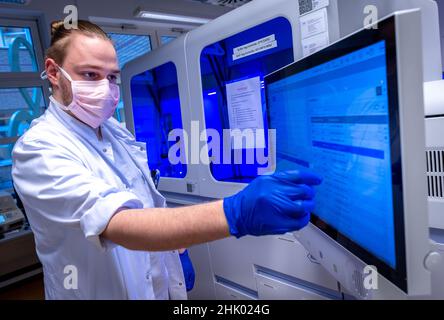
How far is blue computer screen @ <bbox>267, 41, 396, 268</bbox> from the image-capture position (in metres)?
0.52

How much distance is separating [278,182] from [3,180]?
316 cm

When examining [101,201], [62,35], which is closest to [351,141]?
[101,201]

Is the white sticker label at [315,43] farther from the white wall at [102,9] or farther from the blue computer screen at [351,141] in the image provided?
the white wall at [102,9]

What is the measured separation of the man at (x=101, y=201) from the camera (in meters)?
0.65

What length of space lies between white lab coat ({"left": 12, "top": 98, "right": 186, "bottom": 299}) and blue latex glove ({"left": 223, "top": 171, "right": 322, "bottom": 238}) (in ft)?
0.84

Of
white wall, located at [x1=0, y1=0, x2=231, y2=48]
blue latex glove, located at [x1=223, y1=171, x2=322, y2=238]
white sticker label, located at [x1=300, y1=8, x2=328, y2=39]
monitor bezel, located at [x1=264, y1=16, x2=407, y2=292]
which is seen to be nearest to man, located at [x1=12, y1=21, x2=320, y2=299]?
blue latex glove, located at [x1=223, y1=171, x2=322, y2=238]

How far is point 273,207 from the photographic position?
63 cm

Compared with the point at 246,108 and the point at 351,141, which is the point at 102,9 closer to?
the point at 246,108

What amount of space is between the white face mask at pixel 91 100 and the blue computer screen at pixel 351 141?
1.99 ft

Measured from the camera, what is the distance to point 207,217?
66cm

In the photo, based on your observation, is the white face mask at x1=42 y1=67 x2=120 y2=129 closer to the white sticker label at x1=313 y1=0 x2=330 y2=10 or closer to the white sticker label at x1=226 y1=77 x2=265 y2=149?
the white sticker label at x1=226 y1=77 x2=265 y2=149
